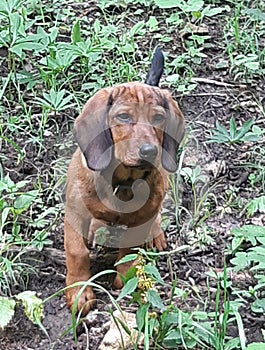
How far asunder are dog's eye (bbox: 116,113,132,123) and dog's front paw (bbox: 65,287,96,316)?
2.10 ft

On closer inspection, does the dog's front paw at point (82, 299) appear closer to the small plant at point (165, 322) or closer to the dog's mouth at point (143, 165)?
the small plant at point (165, 322)

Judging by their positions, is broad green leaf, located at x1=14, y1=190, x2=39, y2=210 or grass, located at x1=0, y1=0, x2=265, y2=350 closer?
grass, located at x1=0, y1=0, x2=265, y2=350

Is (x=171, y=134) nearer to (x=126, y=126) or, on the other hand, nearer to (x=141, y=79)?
(x=126, y=126)

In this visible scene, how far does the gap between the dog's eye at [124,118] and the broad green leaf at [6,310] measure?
72cm

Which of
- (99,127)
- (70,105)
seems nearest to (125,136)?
(99,127)

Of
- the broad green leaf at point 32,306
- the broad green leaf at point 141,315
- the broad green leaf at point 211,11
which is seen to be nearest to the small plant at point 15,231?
the broad green leaf at point 32,306

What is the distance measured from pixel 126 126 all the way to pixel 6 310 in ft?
2.42

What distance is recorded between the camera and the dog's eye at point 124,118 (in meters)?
3.00

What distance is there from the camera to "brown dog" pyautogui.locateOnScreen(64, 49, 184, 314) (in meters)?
2.99

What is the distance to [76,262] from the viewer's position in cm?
316

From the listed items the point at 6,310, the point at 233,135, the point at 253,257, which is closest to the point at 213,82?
the point at 233,135

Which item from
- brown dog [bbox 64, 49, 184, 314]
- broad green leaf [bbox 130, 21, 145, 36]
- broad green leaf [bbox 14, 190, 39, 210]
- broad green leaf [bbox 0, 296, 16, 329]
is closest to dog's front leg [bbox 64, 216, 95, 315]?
brown dog [bbox 64, 49, 184, 314]

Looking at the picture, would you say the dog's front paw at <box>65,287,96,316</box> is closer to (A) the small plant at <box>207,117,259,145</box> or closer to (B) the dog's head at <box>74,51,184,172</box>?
(B) the dog's head at <box>74,51,184,172</box>

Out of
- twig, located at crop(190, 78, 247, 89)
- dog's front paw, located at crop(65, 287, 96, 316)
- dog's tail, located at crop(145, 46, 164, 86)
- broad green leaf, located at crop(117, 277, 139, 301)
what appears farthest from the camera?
twig, located at crop(190, 78, 247, 89)
